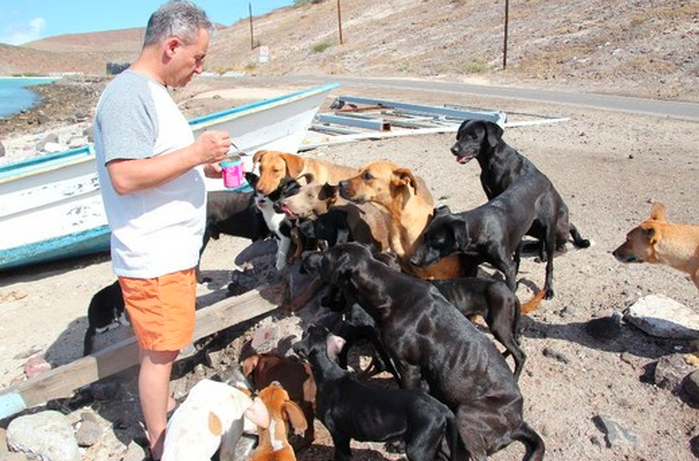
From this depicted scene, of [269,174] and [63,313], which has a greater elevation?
[269,174]

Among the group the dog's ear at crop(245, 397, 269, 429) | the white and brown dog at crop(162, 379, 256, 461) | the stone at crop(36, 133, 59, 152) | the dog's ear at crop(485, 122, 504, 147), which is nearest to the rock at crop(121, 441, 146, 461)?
the white and brown dog at crop(162, 379, 256, 461)

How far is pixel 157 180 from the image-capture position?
2998mm

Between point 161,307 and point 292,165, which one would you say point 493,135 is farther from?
point 161,307

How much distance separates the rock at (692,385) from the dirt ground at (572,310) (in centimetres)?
7

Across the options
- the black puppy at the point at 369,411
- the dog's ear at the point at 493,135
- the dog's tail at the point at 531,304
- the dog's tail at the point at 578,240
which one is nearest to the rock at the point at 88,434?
the black puppy at the point at 369,411

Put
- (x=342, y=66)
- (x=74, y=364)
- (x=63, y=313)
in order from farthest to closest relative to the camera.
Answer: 1. (x=342, y=66)
2. (x=63, y=313)
3. (x=74, y=364)

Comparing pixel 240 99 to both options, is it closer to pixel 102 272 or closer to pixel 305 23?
pixel 102 272

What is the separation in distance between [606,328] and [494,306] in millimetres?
1208

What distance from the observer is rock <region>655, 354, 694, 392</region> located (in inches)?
170

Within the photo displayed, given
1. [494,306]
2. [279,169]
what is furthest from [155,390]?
[279,169]

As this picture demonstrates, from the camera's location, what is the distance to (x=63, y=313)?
704 centimetres

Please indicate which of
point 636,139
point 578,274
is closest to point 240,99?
point 636,139

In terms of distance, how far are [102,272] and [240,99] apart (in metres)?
18.3

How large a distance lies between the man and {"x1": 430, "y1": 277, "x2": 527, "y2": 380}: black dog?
2.11 m
